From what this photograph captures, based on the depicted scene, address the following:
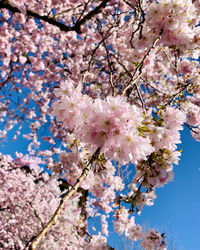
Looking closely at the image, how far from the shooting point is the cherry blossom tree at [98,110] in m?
1.16

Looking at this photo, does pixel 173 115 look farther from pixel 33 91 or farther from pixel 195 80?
pixel 33 91

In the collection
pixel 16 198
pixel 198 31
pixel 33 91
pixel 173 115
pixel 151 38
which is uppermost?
pixel 33 91

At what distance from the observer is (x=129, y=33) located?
2867mm

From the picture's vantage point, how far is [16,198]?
293 inches

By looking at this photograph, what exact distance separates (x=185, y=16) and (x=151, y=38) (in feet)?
1.46

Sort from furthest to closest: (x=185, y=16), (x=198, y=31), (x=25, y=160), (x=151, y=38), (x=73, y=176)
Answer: (x=25, y=160) → (x=73, y=176) → (x=198, y=31) → (x=151, y=38) → (x=185, y=16)

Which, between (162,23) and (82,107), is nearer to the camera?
(82,107)

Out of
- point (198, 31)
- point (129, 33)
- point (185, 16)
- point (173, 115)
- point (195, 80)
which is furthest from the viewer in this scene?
point (195, 80)

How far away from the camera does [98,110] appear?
107cm

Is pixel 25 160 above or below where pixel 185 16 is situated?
above

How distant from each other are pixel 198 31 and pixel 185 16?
2.17 ft

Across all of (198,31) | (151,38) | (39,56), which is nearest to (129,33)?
(151,38)

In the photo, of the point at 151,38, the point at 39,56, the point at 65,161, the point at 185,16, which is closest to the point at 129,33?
the point at 151,38

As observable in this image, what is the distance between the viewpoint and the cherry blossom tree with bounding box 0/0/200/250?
1163 millimetres
